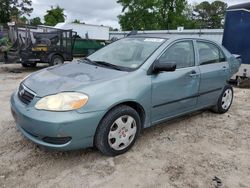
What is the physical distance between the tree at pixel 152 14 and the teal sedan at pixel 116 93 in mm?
31510

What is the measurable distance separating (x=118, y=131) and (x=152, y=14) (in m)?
34.0

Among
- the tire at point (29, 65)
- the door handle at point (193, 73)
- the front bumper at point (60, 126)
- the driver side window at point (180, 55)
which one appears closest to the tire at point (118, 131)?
the front bumper at point (60, 126)

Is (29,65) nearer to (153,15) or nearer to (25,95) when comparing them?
(25,95)

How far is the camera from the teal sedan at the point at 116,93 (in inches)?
122

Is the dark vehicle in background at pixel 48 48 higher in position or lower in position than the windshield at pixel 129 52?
lower

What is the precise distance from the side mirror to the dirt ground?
3.60 feet

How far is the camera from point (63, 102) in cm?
310

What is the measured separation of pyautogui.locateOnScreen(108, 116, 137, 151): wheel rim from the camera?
11.3 feet

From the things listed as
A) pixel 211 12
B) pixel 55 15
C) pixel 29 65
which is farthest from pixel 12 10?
pixel 211 12

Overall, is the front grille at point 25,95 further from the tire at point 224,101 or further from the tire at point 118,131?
the tire at point 224,101

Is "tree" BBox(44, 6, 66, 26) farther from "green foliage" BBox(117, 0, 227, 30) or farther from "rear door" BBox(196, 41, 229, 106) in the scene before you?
"rear door" BBox(196, 41, 229, 106)

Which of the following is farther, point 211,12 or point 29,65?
point 211,12

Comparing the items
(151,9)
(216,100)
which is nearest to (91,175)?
(216,100)

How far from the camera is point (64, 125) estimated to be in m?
3.00
